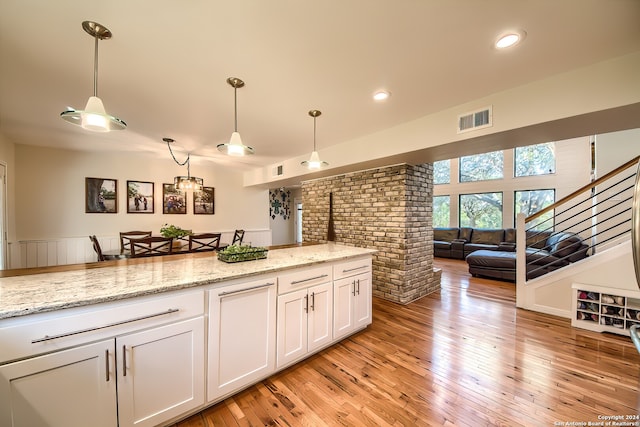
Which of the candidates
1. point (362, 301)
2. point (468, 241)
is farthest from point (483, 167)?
point (362, 301)

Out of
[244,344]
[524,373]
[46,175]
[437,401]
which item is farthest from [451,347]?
[46,175]

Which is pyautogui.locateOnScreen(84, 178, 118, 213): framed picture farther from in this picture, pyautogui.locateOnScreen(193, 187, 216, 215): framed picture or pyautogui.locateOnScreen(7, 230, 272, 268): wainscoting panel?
pyautogui.locateOnScreen(193, 187, 216, 215): framed picture

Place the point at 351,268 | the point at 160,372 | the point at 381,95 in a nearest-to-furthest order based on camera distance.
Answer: the point at 160,372, the point at 381,95, the point at 351,268

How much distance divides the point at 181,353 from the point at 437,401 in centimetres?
180

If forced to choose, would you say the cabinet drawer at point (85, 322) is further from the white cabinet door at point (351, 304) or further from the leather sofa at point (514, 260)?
the leather sofa at point (514, 260)

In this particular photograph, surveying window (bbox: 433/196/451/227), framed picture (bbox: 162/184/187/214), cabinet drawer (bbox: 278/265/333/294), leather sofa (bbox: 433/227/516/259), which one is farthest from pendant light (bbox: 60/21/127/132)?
window (bbox: 433/196/451/227)

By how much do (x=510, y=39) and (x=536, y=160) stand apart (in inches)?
274

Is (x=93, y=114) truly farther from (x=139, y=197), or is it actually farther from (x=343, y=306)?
(x=139, y=197)

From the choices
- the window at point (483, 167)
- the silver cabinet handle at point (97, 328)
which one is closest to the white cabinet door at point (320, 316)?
the silver cabinet handle at point (97, 328)

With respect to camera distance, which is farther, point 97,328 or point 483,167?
point 483,167

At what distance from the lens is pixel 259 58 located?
72.9 inches

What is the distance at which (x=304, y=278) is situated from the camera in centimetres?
209

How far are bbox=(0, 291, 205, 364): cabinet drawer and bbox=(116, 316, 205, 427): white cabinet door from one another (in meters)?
0.07

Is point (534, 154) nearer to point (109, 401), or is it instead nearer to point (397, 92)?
point (397, 92)
